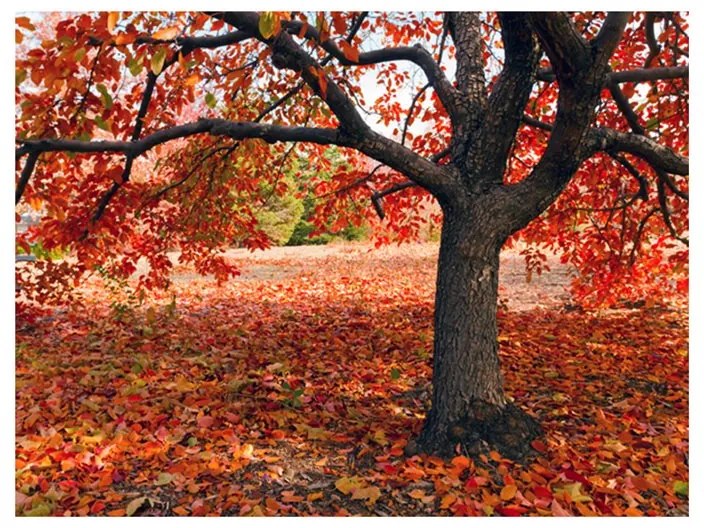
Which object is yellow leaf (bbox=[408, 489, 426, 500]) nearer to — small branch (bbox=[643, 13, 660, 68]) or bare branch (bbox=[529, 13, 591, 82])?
bare branch (bbox=[529, 13, 591, 82])

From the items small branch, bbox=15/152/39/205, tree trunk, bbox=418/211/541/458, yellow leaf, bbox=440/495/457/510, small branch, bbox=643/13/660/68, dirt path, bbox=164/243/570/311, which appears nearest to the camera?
yellow leaf, bbox=440/495/457/510

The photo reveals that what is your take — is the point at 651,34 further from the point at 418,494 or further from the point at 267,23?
the point at 418,494

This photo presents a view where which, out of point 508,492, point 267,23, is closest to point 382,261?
point 508,492

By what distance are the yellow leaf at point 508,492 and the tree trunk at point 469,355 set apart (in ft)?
1.39

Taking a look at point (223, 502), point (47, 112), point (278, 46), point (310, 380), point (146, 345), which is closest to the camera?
point (223, 502)

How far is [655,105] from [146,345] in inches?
218

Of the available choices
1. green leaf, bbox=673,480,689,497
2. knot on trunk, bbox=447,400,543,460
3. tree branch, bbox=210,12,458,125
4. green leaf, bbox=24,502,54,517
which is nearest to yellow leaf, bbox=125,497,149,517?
green leaf, bbox=24,502,54,517

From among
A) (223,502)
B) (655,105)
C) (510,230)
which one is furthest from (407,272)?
(223,502)

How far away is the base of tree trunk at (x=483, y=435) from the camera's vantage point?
122 inches

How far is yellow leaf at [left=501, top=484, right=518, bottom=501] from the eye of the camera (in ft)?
8.86

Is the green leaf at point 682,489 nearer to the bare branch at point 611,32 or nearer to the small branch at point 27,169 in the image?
the bare branch at point 611,32

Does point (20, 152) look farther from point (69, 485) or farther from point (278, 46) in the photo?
point (69, 485)

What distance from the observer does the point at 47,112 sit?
3438 millimetres

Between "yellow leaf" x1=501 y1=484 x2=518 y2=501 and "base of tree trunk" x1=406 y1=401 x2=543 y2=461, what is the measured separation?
1.12 feet
